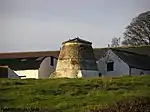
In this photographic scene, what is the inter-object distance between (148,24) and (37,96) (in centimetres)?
4238

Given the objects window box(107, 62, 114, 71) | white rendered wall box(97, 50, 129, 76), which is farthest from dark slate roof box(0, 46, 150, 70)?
window box(107, 62, 114, 71)

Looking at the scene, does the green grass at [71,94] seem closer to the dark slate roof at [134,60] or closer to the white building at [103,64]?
the white building at [103,64]

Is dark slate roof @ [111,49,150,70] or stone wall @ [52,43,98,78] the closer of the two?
stone wall @ [52,43,98,78]

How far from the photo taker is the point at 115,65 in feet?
166

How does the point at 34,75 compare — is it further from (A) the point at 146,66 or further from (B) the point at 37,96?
(B) the point at 37,96

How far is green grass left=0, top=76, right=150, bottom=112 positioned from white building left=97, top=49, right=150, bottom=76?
71.1ft

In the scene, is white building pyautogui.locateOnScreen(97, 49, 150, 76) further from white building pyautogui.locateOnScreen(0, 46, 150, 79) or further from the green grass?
the green grass

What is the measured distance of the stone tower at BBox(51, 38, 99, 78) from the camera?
4584 centimetres

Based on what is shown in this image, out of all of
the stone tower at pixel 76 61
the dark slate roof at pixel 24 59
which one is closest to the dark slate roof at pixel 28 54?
the dark slate roof at pixel 24 59

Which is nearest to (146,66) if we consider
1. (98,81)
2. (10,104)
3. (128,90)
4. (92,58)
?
(92,58)

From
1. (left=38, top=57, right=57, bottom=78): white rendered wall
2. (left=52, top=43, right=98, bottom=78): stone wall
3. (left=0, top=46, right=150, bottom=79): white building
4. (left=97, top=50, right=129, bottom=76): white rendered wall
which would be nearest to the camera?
(left=52, top=43, right=98, bottom=78): stone wall

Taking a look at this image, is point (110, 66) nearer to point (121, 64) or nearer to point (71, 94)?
point (121, 64)

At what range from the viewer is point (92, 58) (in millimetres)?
48125

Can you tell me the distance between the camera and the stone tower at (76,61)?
45844 mm
